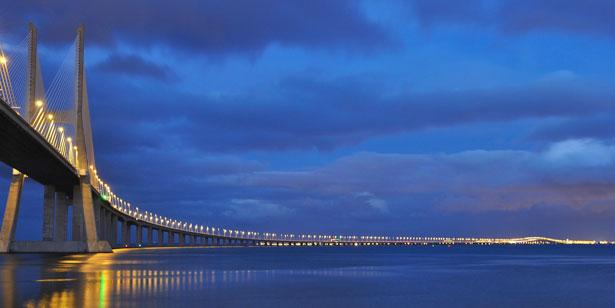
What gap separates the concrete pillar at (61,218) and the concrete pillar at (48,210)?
1.30 metres

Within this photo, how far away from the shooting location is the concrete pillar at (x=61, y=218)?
9306cm

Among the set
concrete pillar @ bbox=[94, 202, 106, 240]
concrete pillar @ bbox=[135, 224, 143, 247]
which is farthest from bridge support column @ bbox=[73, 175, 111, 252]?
concrete pillar @ bbox=[135, 224, 143, 247]

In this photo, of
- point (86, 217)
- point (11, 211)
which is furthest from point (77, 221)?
point (11, 211)

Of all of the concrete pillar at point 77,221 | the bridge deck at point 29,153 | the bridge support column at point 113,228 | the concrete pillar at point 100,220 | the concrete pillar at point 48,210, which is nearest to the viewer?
the bridge deck at point 29,153

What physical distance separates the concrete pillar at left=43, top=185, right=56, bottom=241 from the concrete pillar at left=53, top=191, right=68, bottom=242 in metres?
1.30

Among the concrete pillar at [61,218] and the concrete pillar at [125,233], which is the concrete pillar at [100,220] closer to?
the concrete pillar at [61,218]

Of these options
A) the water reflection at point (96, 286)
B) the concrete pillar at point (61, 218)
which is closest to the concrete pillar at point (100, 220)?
the concrete pillar at point (61, 218)

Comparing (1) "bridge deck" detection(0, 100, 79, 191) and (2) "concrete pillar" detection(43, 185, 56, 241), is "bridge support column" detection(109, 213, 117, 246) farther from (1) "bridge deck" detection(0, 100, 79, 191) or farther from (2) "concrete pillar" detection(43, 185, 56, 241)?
(1) "bridge deck" detection(0, 100, 79, 191)

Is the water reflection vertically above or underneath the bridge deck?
underneath

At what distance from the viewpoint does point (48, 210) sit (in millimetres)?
92875

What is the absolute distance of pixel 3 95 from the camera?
46.2m

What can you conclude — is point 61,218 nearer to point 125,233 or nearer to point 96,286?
point 125,233

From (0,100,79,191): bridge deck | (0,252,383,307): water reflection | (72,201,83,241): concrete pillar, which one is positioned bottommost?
(0,252,383,307): water reflection

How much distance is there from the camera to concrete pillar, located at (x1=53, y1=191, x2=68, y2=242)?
93.1 metres
